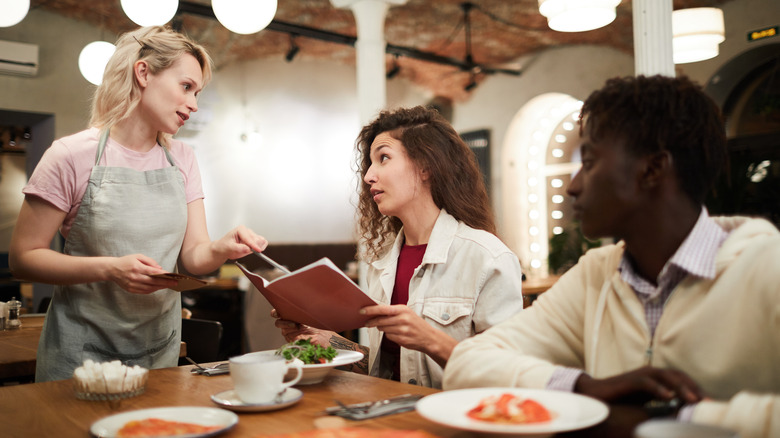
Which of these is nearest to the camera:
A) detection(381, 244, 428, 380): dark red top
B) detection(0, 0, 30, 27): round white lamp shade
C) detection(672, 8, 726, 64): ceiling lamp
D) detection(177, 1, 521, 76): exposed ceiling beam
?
detection(381, 244, 428, 380): dark red top

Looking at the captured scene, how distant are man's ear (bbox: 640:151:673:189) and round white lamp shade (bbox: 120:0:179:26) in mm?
3321

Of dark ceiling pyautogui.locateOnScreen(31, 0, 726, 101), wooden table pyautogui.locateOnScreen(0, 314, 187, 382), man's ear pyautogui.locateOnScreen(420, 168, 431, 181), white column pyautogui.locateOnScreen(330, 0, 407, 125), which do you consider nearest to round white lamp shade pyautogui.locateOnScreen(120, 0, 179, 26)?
wooden table pyautogui.locateOnScreen(0, 314, 187, 382)

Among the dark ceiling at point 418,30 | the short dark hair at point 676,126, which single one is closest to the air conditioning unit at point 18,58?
the dark ceiling at point 418,30

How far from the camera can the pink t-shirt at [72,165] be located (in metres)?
1.91

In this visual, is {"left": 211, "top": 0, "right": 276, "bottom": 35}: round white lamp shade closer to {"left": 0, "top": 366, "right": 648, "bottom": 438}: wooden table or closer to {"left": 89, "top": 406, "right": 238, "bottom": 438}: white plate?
{"left": 0, "top": 366, "right": 648, "bottom": 438}: wooden table

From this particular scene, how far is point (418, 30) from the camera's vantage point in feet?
28.2

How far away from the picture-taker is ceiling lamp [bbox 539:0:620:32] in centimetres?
403

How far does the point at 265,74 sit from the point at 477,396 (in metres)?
8.89

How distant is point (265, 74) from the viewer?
9.48 m

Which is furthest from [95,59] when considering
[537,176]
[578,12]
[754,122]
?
[754,122]

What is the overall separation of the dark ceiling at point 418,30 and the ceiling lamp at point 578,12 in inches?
139

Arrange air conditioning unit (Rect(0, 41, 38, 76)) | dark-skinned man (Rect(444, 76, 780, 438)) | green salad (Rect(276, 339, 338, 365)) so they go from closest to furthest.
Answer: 1. dark-skinned man (Rect(444, 76, 780, 438))
2. green salad (Rect(276, 339, 338, 365))
3. air conditioning unit (Rect(0, 41, 38, 76))

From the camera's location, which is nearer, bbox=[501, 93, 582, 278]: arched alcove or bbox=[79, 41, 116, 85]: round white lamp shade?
bbox=[79, 41, 116, 85]: round white lamp shade

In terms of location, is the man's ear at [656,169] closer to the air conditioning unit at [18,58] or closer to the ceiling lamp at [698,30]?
the ceiling lamp at [698,30]
